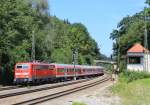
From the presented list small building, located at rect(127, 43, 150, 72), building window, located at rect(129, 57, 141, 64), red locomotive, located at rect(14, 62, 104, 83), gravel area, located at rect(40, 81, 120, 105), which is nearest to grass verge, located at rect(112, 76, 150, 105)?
gravel area, located at rect(40, 81, 120, 105)

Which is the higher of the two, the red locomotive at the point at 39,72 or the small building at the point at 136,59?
the small building at the point at 136,59

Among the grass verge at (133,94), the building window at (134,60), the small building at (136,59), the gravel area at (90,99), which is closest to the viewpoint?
the grass verge at (133,94)

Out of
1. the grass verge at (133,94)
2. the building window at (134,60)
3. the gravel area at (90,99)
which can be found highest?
the building window at (134,60)

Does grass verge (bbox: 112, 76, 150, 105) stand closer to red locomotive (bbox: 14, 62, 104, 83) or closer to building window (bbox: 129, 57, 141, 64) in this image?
red locomotive (bbox: 14, 62, 104, 83)

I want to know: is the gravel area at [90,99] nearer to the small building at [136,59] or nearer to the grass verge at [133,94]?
the grass verge at [133,94]

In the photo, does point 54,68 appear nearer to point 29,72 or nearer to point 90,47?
point 29,72

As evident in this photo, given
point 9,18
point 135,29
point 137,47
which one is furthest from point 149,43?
point 9,18

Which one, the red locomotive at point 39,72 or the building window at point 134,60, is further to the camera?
the building window at point 134,60

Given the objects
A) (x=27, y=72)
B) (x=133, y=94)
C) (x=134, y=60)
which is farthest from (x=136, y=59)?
(x=133, y=94)

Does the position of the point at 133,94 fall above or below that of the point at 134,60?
below

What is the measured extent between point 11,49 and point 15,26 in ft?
11.6

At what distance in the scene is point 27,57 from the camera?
65625 mm

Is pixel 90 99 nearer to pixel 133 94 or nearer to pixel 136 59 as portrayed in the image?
pixel 133 94

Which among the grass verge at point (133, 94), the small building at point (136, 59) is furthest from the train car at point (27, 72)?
the small building at point (136, 59)
